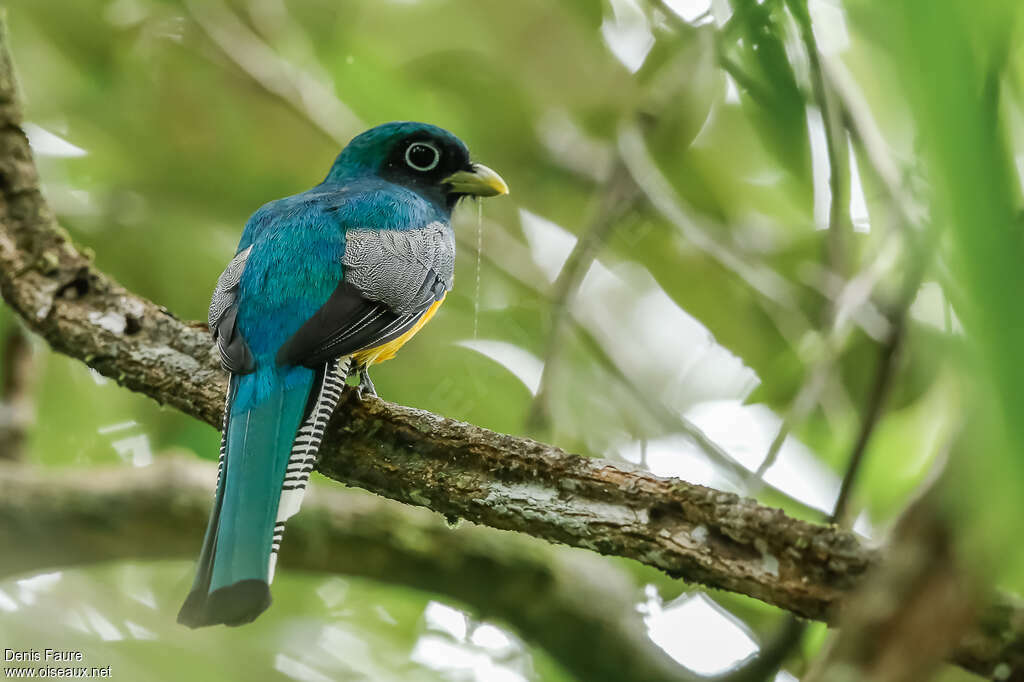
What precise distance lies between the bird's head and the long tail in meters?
1.75

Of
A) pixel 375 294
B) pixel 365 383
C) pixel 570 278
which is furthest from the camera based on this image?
pixel 570 278

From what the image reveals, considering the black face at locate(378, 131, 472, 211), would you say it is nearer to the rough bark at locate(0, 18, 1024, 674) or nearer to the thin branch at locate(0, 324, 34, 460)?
the rough bark at locate(0, 18, 1024, 674)

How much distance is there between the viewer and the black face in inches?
172

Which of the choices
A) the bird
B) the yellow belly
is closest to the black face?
the bird

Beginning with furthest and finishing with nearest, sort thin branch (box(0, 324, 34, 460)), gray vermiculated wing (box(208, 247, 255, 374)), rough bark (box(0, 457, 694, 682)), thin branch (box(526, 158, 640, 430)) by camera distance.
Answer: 1. thin branch (box(0, 324, 34, 460))
2. thin branch (box(526, 158, 640, 430))
3. rough bark (box(0, 457, 694, 682))
4. gray vermiculated wing (box(208, 247, 255, 374))

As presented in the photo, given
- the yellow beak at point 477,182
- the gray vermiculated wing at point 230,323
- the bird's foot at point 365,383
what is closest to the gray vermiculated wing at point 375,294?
the gray vermiculated wing at point 230,323

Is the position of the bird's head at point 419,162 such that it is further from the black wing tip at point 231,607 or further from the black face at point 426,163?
the black wing tip at point 231,607

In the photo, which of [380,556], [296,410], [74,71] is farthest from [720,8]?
[74,71]

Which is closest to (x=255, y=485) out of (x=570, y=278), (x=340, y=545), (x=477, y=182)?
(x=340, y=545)

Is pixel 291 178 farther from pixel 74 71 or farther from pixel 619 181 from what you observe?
pixel 619 181

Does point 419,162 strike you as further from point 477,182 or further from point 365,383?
point 365,383

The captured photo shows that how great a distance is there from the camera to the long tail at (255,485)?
7.64 feet

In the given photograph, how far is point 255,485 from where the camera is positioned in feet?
8.26

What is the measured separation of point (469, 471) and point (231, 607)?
0.63 metres
